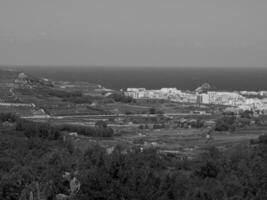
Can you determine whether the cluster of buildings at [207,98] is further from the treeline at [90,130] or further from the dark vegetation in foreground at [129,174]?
the dark vegetation in foreground at [129,174]

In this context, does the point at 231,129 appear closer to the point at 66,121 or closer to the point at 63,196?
the point at 66,121

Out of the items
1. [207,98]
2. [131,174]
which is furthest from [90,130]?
[207,98]

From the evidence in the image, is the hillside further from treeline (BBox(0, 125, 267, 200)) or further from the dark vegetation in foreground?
treeline (BBox(0, 125, 267, 200))

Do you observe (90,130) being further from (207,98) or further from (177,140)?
(207,98)

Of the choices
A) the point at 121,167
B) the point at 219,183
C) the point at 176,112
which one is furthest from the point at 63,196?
the point at 176,112

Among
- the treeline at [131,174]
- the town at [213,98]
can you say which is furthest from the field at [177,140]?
the town at [213,98]

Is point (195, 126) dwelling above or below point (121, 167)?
below

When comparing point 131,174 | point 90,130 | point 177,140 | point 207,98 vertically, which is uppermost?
point 131,174

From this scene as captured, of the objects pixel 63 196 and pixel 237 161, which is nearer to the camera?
pixel 63 196
